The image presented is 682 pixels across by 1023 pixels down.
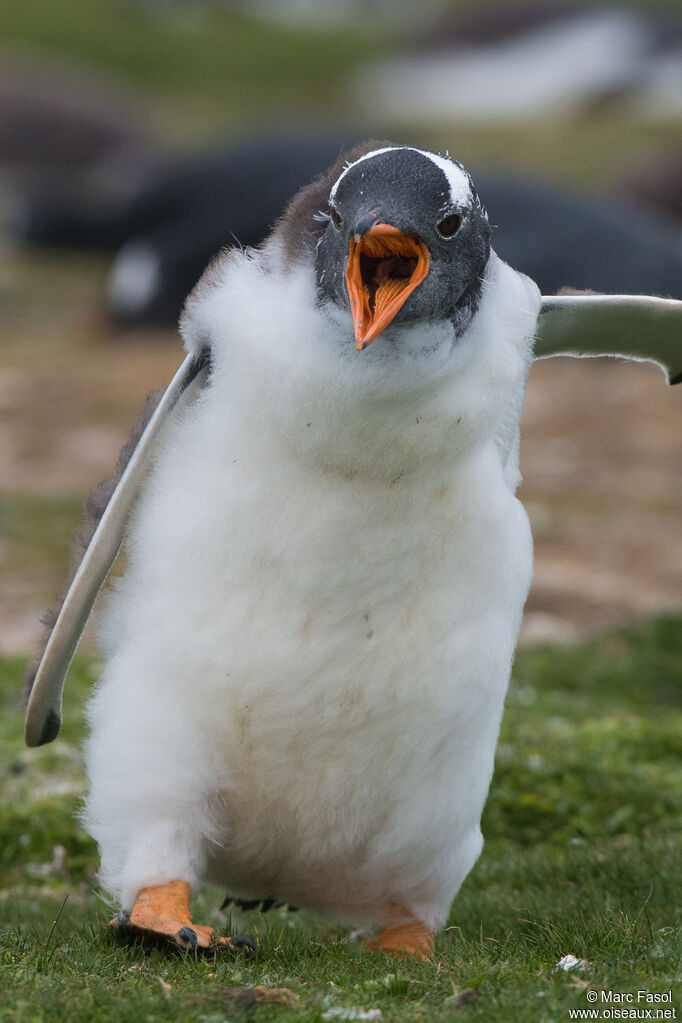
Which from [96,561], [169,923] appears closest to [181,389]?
[96,561]

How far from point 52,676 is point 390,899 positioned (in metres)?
1.24

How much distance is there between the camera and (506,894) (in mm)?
5176

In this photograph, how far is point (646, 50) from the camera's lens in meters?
39.6

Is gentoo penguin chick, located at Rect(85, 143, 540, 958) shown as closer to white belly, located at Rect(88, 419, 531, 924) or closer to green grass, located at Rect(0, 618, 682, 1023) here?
white belly, located at Rect(88, 419, 531, 924)

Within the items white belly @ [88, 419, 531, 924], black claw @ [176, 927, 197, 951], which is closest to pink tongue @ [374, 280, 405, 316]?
white belly @ [88, 419, 531, 924]

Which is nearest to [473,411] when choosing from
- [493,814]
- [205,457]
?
[205,457]

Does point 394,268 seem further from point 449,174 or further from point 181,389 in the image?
point 181,389

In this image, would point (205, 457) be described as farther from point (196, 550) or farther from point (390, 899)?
point (390, 899)

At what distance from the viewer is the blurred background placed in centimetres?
1078

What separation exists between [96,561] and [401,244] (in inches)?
55.3

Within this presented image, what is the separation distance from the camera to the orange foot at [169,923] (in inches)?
153

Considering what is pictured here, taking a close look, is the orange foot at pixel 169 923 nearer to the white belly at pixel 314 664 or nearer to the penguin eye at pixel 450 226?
the white belly at pixel 314 664

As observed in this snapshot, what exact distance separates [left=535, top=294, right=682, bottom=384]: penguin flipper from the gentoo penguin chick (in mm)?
259

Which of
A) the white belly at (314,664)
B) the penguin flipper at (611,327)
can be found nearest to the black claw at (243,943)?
the white belly at (314,664)
